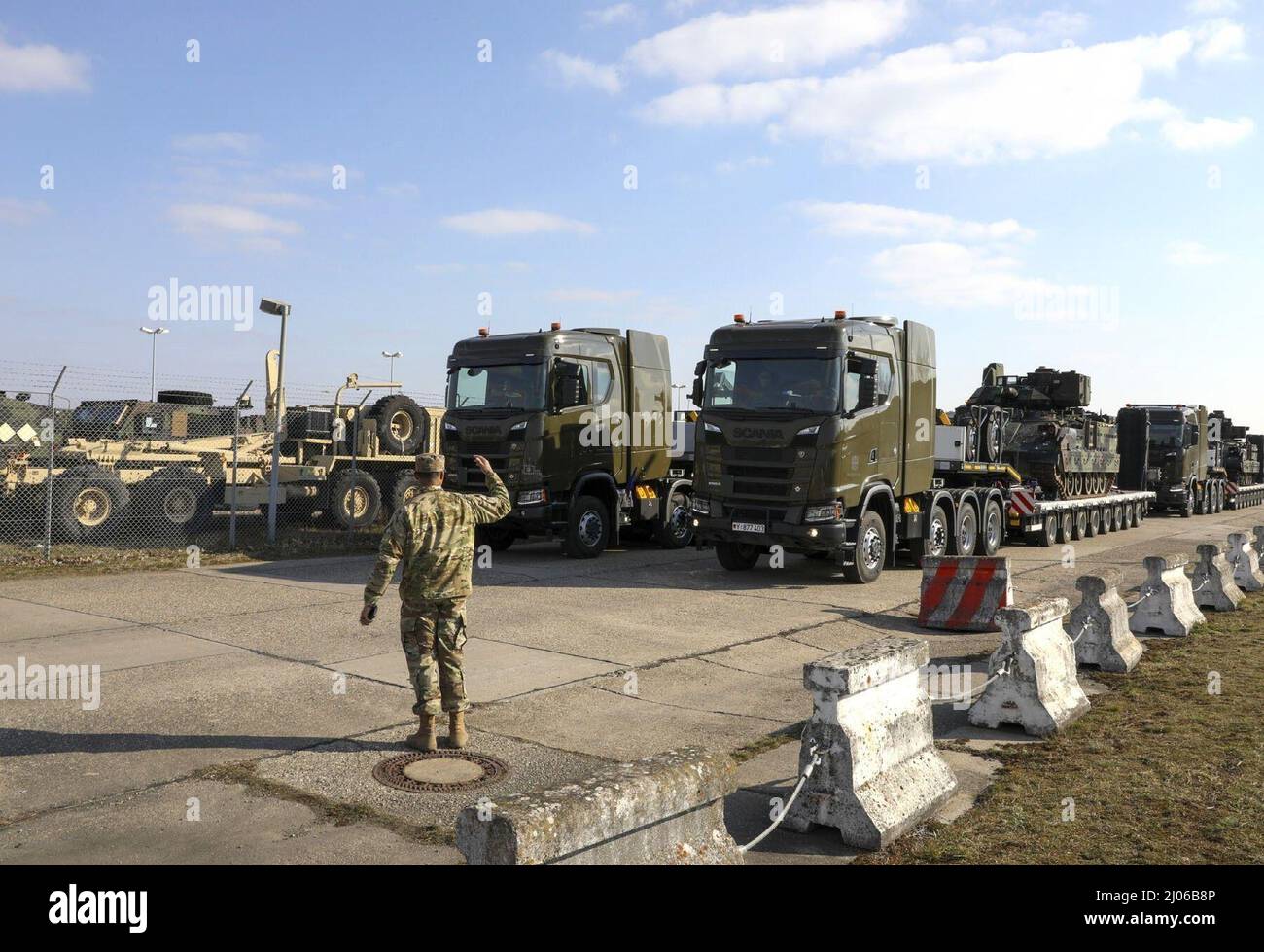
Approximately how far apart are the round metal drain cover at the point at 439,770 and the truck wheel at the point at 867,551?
826cm

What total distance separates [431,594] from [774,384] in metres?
7.98

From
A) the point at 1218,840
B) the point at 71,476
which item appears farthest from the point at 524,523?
the point at 1218,840

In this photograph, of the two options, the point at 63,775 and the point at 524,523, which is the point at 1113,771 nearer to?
the point at 63,775

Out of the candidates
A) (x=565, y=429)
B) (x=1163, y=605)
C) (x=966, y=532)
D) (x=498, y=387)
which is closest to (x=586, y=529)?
(x=565, y=429)

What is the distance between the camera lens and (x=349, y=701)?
272 inches

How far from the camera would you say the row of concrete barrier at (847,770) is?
10.4 feet

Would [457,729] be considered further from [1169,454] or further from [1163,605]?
[1169,454]

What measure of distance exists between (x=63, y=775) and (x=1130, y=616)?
969cm

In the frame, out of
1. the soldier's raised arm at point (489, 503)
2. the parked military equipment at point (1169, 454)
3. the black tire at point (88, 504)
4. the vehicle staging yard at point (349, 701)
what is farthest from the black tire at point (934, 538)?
the parked military equipment at point (1169, 454)

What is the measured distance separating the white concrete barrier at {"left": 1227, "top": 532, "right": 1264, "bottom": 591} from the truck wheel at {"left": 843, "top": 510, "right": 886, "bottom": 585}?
4.82m

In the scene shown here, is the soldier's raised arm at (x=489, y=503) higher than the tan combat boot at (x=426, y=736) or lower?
higher

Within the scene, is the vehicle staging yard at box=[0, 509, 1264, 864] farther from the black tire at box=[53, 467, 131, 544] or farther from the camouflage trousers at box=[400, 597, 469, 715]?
the black tire at box=[53, 467, 131, 544]

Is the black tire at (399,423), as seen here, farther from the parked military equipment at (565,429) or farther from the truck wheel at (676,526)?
the truck wheel at (676,526)

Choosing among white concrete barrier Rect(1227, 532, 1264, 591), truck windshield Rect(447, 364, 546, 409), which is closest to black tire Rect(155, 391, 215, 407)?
truck windshield Rect(447, 364, 546, 409)
